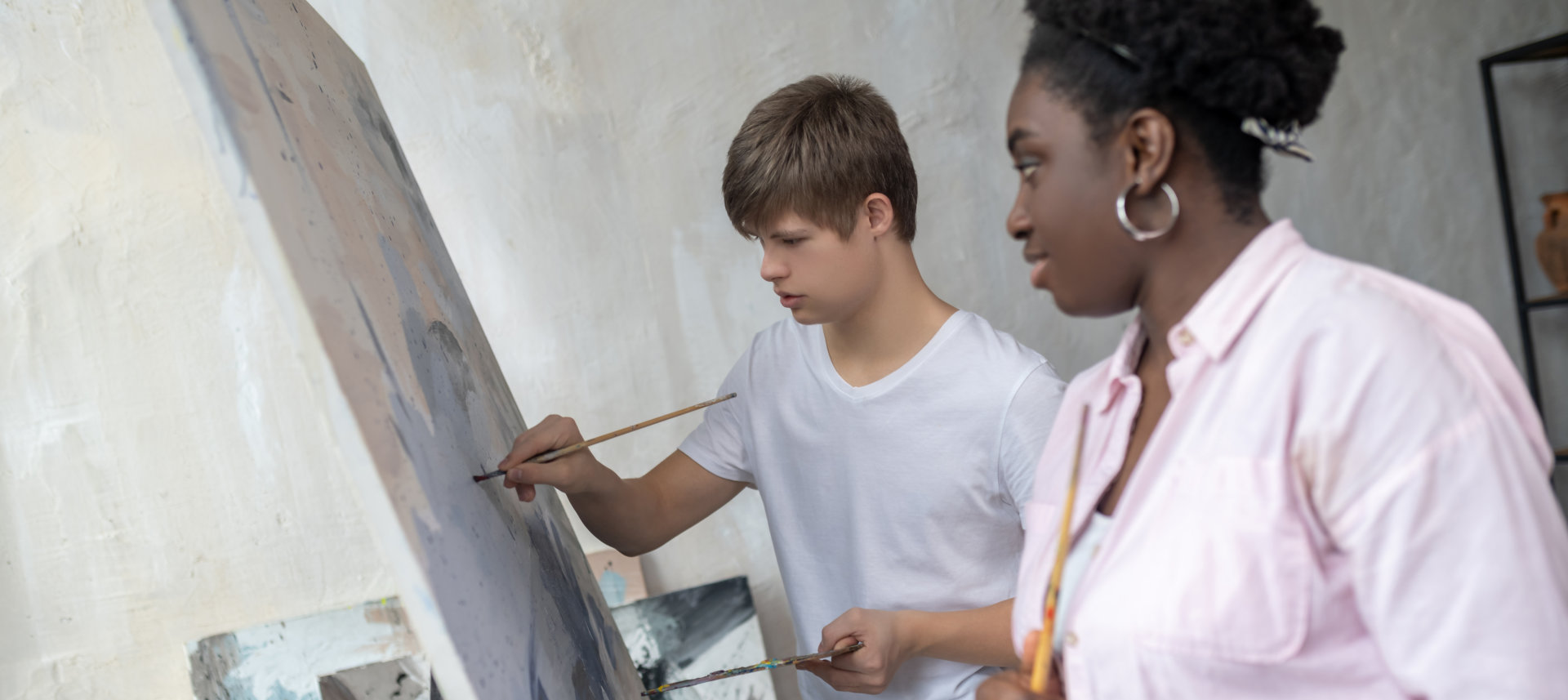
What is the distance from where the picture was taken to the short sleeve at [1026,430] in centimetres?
113

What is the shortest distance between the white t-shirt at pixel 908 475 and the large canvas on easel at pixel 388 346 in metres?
0.31

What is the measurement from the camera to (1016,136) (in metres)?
0.76

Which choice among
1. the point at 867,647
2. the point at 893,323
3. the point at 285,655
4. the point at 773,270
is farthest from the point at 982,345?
the point at 285,655

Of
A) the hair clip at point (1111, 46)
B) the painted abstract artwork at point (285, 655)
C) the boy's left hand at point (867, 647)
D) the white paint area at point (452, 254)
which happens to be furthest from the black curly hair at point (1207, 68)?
the painted abstract artwork at point (285, 655)

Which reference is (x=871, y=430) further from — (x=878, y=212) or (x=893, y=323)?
(x=878, y=212)

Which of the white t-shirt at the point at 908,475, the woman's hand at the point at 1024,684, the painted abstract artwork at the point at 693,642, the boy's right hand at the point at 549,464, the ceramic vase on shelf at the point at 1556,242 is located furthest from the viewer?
the ceramic vase on shelf at the point at 1556,242

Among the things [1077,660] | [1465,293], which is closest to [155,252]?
[1077,660]

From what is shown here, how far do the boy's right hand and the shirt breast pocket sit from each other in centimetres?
66

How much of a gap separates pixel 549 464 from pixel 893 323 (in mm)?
467

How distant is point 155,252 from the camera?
74.3 inches

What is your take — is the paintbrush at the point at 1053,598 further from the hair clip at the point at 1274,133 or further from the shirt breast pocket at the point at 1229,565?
the hair clip at the point at 1274,133

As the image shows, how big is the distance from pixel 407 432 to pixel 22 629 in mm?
1648

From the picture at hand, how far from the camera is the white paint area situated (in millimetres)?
1869

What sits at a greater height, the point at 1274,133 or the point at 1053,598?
the point at 1274,133
